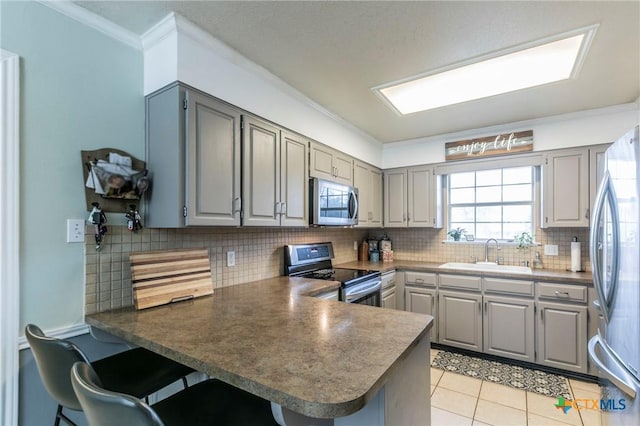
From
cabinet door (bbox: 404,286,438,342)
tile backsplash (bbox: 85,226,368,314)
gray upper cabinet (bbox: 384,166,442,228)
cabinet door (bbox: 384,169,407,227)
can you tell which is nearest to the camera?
tile backsplash (bbox: 85,226,368,314)

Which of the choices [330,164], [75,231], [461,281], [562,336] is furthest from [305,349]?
[562,336]

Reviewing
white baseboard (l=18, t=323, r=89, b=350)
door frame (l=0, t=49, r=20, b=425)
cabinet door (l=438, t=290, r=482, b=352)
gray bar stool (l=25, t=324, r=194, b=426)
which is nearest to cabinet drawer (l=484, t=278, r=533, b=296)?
cabinet door (l=438, t=290, r=482, b=352)

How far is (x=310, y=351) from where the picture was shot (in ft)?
3.60

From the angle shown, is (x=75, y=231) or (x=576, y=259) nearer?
(x=75, y=231)

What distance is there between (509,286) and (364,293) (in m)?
1.44

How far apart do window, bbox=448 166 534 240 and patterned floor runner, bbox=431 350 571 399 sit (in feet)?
4.69

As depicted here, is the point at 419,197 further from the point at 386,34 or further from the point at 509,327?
the point at 386,34

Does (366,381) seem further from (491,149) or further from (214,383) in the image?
(491,149)

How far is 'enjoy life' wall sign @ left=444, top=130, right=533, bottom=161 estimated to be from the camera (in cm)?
321

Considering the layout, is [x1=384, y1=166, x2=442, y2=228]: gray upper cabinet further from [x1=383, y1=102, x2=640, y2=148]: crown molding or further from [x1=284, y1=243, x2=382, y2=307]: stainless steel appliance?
[x1=284, y1=243, x2=382, y2=307]: stainless steel appliance

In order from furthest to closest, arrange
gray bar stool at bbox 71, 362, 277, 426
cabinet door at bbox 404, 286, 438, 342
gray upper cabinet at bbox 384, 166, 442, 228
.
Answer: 1. gray upper cabinet at bbox 384, 166, 442, 228
2. cabinet door at bbox 404, 286, 438, 342
3. gray bar stool at bbox 71, 362, 277, 426

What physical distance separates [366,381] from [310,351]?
0.91 feet

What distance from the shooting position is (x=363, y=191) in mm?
3586

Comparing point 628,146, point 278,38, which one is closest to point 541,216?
point 628,146
